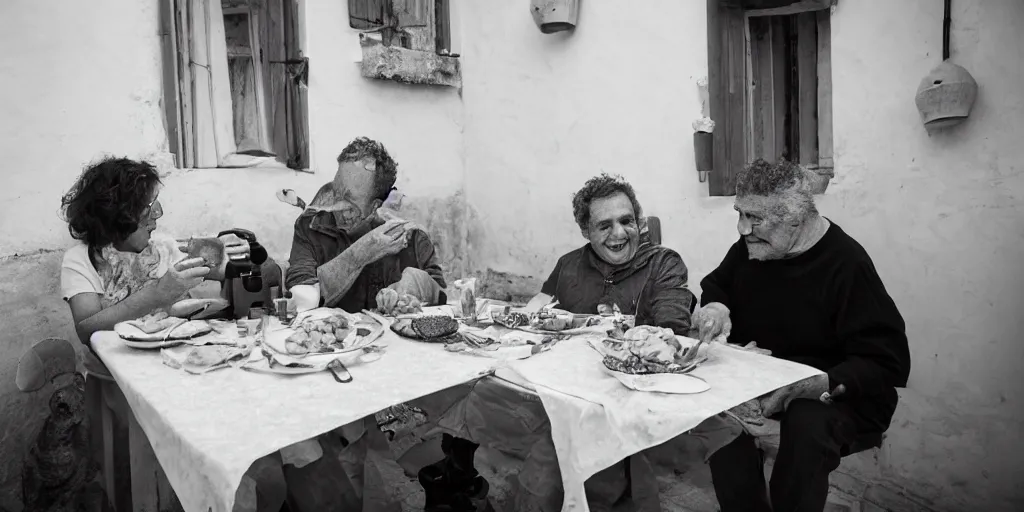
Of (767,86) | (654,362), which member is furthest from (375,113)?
(654,362)

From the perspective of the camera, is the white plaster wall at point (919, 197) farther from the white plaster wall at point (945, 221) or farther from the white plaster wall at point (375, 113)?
the white plaster wall at point (375, 113)

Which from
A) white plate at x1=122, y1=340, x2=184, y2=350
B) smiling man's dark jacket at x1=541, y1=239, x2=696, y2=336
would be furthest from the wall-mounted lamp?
white plate at x1=122, y1=340, x2=184, y2=350

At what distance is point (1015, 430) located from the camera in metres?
2.61

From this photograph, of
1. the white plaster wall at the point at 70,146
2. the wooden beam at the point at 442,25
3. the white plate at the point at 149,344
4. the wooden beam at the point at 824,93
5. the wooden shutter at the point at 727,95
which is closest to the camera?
the white plate at the point at 149,344

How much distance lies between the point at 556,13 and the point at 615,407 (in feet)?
10.2

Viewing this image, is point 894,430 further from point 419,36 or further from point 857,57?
point 419,36

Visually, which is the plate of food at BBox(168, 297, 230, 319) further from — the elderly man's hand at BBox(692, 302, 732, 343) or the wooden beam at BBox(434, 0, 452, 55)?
the wooden beam at BBox(434, 0, 452, 55)

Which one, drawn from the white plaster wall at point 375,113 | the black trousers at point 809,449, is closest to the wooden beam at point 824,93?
the black trousers at point 809,449

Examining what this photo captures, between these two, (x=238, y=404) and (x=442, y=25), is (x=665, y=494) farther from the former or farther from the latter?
(x=442, y=25)

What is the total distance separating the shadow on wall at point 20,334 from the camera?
3.29m

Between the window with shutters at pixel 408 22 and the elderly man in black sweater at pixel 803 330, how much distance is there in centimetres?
306

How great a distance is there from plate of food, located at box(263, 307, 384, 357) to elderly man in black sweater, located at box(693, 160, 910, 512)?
1.13 metres

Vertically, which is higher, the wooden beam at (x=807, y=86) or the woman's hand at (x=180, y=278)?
the wooden beam at (x=807, y=86)

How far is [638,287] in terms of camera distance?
2.94 metres
